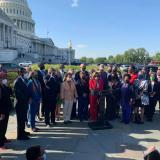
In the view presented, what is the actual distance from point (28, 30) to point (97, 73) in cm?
13491

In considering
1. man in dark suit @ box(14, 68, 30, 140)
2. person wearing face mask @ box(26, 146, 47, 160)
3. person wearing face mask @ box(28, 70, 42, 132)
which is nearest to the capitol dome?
person wearing face mask @ box(28, 70, 42, 132)

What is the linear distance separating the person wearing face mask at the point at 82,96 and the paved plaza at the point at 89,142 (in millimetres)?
687

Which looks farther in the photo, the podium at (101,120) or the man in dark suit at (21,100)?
the podium at (101,120)

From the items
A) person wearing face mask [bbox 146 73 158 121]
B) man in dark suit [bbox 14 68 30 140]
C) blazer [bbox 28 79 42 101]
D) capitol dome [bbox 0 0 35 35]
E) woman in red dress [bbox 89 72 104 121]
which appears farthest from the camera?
capitol dome [bbox 0 0 35 35]

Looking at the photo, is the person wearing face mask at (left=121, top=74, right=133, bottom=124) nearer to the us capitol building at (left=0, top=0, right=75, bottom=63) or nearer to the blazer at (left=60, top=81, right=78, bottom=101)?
the blazer at (left=60, top=81, right=78, bottom=101)

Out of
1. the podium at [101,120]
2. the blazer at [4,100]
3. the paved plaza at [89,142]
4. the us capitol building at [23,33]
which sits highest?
the us capitol building at [23,33]

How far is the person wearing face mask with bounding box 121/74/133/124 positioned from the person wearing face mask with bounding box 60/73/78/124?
1859mm

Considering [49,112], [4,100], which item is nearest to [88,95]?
[49,112]

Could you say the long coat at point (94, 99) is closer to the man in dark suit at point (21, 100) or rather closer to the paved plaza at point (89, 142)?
the paved plaza at point (89, 142)

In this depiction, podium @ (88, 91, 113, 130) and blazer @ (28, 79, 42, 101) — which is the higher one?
blazer @ (28, 79, 42, 101)

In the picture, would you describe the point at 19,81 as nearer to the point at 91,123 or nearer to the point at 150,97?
the point at 91,123

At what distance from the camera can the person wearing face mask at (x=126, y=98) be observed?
1217 cm

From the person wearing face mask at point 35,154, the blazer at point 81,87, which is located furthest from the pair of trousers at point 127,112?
the person wearing face mask at point 35,154

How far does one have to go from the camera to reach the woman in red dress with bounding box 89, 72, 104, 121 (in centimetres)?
1209
